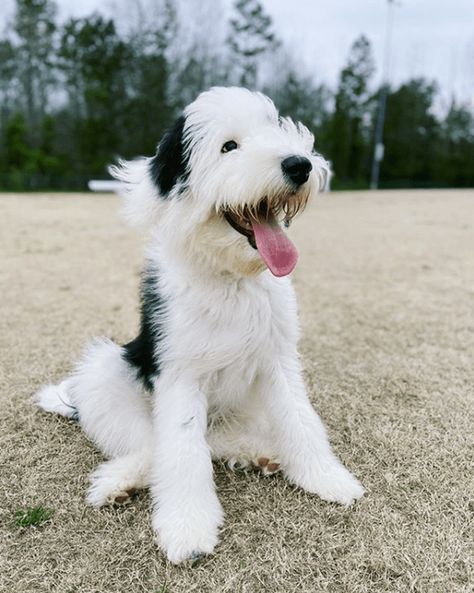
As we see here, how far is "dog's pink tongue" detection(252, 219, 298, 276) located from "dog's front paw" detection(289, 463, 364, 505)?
763 millimetres

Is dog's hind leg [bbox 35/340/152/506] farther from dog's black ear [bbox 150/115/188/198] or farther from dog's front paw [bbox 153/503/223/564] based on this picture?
dog's black ear [bbox 150/115/188/198]

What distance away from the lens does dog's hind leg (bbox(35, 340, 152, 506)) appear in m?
1.99

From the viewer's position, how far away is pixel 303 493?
2.01 metres

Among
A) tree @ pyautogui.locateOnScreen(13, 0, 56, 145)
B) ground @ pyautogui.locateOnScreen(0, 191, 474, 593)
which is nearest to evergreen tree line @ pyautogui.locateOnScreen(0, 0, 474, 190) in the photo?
tree @ pyautogui.locateOnScreen(13, 0, 56, 145)

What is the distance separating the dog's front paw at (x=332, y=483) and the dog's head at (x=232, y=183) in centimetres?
76

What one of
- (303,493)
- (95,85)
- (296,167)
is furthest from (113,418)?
(95,85)

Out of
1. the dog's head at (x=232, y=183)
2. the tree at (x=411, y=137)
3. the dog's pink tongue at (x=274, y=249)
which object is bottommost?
the tree at (x=411, y=137)

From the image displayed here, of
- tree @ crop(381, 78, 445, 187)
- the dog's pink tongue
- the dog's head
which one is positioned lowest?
tree @ crop(381, 78, 445, 187)

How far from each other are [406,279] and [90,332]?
330 cm

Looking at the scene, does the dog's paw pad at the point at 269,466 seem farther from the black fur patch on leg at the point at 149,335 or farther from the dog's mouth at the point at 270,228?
the dog's mouth at the point at 270,228

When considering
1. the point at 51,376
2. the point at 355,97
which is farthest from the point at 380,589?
the point at 355,97

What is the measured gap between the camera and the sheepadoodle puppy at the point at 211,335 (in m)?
1.79

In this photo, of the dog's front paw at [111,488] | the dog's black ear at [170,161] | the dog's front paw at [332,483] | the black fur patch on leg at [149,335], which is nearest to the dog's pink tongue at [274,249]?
the dog's black ear at [170,161]

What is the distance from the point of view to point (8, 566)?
165 cm
